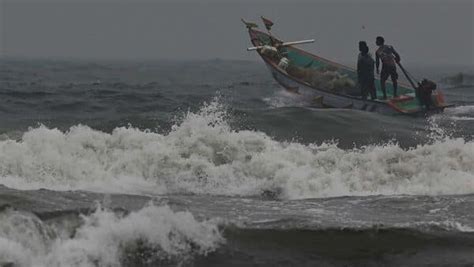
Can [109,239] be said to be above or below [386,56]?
below

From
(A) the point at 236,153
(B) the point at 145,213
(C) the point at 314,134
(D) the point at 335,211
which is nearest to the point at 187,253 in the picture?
(B) the point at 145,213

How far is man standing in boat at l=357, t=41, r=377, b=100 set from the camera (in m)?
19.0

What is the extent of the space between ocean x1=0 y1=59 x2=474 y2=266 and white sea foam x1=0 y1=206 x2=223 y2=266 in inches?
0.6

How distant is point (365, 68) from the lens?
1919cm

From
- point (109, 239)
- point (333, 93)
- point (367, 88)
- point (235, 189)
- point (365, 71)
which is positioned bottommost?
point (235, 189)

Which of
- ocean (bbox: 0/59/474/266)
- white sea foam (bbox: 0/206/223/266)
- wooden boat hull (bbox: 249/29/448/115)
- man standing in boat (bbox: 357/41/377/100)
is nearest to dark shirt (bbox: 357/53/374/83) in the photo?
man standing in boat (bbox: 357/41/377/100)

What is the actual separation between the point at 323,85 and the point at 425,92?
10.4ft

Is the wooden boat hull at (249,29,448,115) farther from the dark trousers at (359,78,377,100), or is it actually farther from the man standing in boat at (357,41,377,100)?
the man standing in boat at (357,41,377,100)

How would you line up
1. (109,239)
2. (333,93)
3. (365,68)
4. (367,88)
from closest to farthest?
1. (109,239)
2. (365,68)
3. (367,88)
4. (333,93)

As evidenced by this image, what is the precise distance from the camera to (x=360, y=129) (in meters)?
16.3

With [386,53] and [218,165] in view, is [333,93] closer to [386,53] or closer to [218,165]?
[386,53]

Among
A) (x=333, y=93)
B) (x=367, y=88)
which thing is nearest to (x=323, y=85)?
(x=333, y=93)

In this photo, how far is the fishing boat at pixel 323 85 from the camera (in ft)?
65.6

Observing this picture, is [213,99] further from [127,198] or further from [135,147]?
[127,198]
